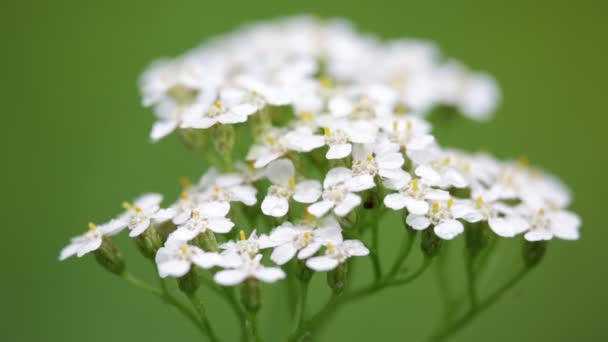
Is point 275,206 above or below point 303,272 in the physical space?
above

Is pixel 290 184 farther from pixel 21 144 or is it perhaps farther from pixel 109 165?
pixel 21 144

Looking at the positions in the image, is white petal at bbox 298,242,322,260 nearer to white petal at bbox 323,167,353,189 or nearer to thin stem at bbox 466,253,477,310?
white petal at bbox 323,167,353,189

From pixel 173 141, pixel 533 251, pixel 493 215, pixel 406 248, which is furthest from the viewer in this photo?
pixel 173 141

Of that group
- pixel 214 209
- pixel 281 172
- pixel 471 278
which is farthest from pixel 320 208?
pixel 471 278

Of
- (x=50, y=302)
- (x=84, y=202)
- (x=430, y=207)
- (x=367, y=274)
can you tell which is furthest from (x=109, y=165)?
(x=430, y=207)

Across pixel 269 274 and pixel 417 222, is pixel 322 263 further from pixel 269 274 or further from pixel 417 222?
pixel 417 222

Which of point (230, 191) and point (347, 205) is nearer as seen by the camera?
point (347, 205)

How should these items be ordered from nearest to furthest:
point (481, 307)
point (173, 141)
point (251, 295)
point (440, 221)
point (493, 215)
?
1. point (251, 295)
2. point (440, 221)
3. point (493, 215)
4. point (481, 307)
5. point (173, 141)
